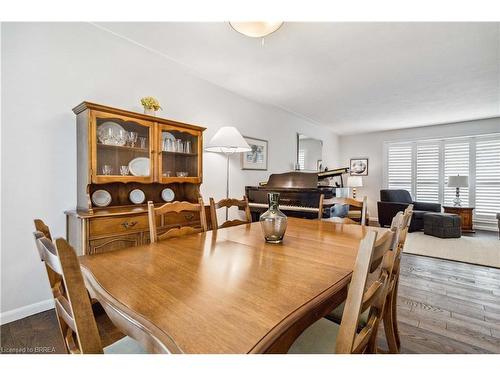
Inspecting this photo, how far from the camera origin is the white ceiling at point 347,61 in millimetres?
2381

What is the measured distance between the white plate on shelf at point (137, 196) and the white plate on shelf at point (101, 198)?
214 mm

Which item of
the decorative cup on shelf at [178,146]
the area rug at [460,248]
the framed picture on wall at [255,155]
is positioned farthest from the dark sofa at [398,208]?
the decorative cup on shelf at [178,146]

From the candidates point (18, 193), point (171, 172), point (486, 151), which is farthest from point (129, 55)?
point (486, 151)

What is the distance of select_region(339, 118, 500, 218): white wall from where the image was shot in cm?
592

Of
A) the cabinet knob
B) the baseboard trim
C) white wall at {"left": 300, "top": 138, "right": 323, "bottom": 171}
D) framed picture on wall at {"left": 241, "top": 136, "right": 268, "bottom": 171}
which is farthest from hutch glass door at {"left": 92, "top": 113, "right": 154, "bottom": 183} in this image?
white wall at {"left": 300, "top": 138, "right": 323, "bottom": 171}

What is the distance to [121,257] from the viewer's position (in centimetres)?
115

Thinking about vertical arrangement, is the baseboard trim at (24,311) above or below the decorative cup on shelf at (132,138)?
below

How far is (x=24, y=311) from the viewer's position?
1982 mm

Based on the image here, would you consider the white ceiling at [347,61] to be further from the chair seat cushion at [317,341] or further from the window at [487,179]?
the chair seat cushion at [317,341]

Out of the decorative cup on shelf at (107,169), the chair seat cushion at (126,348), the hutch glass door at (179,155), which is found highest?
the hutch glass door at (179,155)

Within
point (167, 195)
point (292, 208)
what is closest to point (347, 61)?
point (292, 208)

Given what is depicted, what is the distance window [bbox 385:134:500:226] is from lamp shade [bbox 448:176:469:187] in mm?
530

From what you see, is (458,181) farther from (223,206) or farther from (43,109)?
(43,109)

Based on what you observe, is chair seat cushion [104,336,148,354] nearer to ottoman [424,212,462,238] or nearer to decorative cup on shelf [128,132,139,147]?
decorative cup on shelf [128,132,139,147]
